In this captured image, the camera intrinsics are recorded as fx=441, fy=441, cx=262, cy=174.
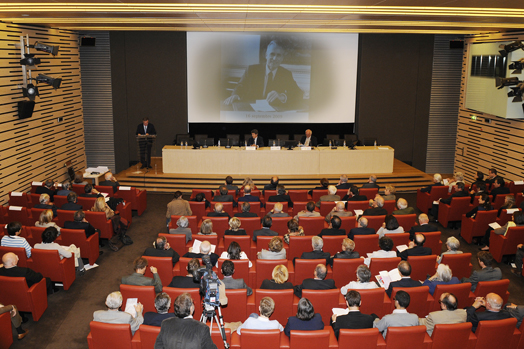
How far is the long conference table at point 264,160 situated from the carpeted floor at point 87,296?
8.81 ft

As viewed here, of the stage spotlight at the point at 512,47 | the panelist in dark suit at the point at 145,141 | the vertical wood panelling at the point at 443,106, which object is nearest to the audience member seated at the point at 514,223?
the stage spotlight at the point at 512,47

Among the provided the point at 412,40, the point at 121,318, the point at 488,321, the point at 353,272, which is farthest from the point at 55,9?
the point at 412,40

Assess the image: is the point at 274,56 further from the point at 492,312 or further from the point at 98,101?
the point at 492,312

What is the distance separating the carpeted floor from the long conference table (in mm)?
2684

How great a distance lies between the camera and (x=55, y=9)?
25.7ft

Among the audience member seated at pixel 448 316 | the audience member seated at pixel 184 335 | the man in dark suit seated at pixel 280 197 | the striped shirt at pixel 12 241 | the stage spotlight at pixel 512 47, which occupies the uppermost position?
the stage spotlight at pixel 512 47

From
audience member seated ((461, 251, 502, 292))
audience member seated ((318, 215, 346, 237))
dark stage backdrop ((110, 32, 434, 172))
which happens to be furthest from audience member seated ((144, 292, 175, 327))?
dark stage backdrop ((110, 32, 434, 172))

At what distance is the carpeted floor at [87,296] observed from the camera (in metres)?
5.55

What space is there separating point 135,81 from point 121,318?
10955mm

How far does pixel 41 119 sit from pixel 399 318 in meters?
10.2

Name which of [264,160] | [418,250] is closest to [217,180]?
[264,160]

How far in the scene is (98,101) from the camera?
14.2 metres

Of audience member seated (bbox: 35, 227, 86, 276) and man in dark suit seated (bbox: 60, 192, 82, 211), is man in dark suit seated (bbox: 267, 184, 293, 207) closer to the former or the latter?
man in dark suit seated (bbox: 60, 192, 82, 211)

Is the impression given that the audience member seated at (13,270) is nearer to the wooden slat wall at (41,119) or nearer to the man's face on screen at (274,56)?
the wooden slat wall at (41,119)
